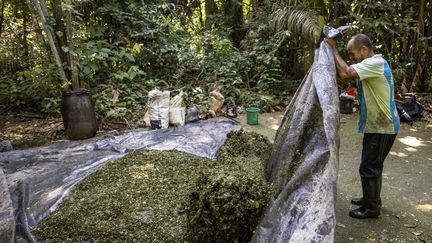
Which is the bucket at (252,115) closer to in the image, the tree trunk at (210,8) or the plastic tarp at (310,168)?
the plastic tarp at (310,168)

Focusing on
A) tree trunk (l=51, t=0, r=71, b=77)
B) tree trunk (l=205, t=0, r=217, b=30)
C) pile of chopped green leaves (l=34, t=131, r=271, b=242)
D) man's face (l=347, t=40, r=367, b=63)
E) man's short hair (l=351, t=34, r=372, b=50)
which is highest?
tree trunk (l=205, t=0, r=217, b=30)

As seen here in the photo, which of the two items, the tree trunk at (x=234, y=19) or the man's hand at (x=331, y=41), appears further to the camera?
the tree trunk at (x=234, y=19)

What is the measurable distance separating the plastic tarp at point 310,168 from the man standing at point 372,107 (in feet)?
0.66

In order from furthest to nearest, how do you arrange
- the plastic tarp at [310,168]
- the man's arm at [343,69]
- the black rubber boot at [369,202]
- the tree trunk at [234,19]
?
the tree trunk at [234,19] < the black rubber boot at [369,202] < the man's arm at [343,69] < the plastic tarp at [310,168]

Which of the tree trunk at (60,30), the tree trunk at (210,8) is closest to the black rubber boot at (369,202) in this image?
the tree trunk at (60,30)

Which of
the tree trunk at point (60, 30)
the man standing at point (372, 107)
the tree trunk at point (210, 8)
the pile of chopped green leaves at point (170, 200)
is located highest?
the tree trunk at point (210, 8)

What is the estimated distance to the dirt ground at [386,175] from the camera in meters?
2.10

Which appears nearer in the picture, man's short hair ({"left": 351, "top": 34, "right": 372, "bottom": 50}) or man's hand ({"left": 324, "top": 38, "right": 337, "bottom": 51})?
man's hand ({"left": 324, "top": 38, "right": 337, "bottom": 51})

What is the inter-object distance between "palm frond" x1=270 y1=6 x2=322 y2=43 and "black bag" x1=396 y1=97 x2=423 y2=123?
1535 millimetres

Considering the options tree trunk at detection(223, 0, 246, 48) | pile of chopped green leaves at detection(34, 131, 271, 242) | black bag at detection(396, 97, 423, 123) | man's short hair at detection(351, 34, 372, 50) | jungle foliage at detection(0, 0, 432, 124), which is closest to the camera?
pile of chopped green leaves at detection(34, 131, 271, 242)

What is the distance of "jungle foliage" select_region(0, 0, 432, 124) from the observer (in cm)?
481

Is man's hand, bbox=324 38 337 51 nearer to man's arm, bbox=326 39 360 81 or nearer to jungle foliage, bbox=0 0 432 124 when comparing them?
man's arm, bbox=326 39 360 81

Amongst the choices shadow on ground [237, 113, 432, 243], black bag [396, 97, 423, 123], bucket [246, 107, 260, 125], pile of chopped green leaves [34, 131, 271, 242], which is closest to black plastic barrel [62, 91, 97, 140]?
pile of chopped green leaves [34, 131, 271, 242]

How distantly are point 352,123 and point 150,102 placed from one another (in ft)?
9.02
